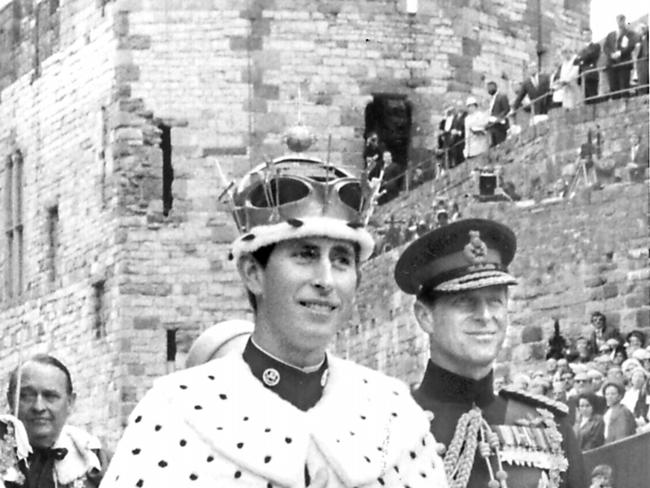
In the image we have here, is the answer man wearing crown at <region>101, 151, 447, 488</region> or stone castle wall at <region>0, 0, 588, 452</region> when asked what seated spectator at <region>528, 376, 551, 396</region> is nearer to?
man wearing crown at <region>101, 151, 447, 488</region>

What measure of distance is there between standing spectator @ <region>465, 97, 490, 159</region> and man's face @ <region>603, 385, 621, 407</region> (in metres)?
10.9

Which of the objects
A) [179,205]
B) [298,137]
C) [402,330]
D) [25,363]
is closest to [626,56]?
[402,330]

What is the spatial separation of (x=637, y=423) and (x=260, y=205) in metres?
10.4

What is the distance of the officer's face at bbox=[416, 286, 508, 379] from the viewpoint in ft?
28.6

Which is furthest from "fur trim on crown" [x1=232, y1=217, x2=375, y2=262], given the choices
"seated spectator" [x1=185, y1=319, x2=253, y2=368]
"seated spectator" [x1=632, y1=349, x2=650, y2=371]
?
"seated spectator" [x1=632, y1=349, x2=650, y2=371]

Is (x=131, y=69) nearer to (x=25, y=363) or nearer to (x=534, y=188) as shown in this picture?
(x=534, y=188)

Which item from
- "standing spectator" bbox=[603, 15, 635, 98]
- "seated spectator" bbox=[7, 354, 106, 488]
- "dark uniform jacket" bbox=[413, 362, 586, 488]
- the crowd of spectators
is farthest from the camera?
"standing spectator" bbox=[603, 15, 635, 98]

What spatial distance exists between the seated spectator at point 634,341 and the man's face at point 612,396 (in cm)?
252

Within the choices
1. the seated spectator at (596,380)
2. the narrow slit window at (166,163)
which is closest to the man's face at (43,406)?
the seated spectator at (596,380)

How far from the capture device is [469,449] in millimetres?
8828

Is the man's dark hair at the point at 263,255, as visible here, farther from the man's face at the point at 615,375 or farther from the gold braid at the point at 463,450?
the man's face at the point at 615,375

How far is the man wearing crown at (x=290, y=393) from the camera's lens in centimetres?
704

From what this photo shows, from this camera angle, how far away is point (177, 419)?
708cm

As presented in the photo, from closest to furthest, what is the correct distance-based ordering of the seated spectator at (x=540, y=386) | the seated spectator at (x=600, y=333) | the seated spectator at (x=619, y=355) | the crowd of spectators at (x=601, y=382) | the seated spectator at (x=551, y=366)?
the crowd of spectators at (x=601, y=382) < the seated spectator at (x=540, y=386) < the seated spectator at (x=619, y=355) < the seated spectator at (x=551, y=366) < the seated spectator at (x=600, y=333)
